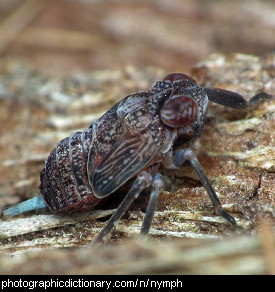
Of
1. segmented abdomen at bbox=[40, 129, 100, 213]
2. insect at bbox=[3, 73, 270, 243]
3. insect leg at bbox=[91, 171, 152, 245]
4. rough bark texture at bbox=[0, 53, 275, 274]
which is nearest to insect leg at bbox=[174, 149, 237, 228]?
insect at bbox=[3, 73, 270, 243]

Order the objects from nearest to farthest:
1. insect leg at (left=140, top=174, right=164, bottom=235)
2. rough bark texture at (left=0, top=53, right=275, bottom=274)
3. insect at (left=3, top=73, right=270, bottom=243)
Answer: rough bark texture at (left=0, top=53, right=275, bottom=274), insect leg at (left=140, top=174, right=164, bottom=235), insect at (left=3, top=73, right=270, bottom=243)

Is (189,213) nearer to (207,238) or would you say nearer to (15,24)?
(207,238)

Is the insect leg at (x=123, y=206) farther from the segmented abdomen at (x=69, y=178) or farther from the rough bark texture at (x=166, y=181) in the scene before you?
the segmented abdomen at (x=69, y=178)

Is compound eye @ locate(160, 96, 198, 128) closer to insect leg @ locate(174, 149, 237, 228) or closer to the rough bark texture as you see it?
insect leg @ locate(174, 149, 237, 228)

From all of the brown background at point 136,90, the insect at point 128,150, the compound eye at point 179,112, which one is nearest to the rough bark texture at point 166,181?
the brown background at point 136,90

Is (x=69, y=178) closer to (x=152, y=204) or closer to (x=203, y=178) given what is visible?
(x=152, y=204)

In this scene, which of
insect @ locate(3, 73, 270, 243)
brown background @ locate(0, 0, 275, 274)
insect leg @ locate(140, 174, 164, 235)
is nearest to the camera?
brown background @ locate(0, 0, 275, 274)

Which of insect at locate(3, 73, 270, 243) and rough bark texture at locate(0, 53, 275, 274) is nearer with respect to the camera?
rough bark texture at locate(0, 53, 275, 274)

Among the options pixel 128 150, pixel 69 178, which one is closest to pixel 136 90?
pixel 128 150
